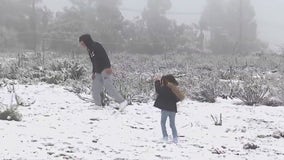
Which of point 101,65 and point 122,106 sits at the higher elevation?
point 101,65

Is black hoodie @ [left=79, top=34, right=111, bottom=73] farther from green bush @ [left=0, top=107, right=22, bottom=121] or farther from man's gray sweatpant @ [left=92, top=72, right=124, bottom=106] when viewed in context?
green bush @ [left=0, top=107, right=22, bottom=121]

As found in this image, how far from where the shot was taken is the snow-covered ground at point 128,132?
270 inches

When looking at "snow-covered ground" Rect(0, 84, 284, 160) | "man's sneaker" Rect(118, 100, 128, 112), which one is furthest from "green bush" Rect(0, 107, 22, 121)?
"man's sneaker" Rect(118, 100, 128, 112)

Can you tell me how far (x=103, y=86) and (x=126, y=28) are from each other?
36.2 m

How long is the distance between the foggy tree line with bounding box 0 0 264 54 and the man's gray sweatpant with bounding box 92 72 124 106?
2433 centimetres

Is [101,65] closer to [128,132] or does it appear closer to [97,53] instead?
[97,53]

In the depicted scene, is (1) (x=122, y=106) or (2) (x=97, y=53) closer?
(2) (x=97, y=53)

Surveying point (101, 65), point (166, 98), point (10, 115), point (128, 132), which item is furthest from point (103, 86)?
point (166, 98)

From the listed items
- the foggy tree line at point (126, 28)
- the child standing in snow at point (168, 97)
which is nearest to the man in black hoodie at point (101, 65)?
the child standing in snow at point (168, 97)

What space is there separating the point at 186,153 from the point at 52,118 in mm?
2760

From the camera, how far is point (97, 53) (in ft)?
32.2

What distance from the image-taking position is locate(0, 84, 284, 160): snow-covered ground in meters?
6.85

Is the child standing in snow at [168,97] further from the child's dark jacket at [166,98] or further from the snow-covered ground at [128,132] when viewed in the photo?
the snow-covered ground at [128,132]

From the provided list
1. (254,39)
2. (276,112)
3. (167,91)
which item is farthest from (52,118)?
(254,39)
